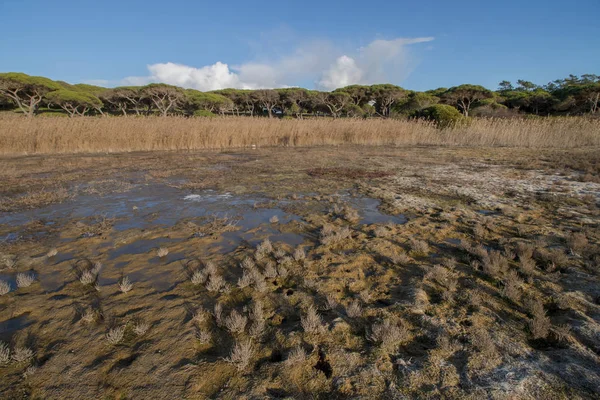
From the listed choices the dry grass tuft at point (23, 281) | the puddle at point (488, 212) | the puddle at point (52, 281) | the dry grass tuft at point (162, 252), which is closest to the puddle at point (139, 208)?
the dry grass tuft at point (162, 252)

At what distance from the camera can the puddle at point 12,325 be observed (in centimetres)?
228

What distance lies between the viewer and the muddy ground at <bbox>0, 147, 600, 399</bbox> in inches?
73.4

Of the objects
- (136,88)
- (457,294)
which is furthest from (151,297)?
(136,88)

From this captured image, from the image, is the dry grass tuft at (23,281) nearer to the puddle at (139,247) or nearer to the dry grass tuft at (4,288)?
the dry grass tuft at (4,288)

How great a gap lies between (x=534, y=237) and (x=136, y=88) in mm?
45309

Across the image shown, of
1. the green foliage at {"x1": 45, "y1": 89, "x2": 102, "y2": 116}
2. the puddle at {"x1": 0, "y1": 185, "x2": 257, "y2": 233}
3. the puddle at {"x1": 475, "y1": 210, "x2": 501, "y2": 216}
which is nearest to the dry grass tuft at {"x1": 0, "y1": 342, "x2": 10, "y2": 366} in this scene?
the puddle at {"x1": 0, "y1": 185, "x2": 257, "y2": 233}

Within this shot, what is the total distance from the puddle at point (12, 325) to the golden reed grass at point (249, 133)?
11.6 metres

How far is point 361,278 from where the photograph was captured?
306cm

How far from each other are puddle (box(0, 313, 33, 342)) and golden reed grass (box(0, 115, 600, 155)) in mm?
11650

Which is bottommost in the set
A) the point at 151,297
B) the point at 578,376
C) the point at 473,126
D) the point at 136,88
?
the point at 151,297

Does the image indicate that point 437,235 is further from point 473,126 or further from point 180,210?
point 473,126

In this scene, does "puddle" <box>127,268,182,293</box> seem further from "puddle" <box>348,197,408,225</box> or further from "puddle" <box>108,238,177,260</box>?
"puddle" <box>348,197,408,225</box>

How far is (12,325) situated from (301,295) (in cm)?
240

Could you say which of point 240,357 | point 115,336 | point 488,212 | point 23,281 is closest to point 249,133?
point 488,212
